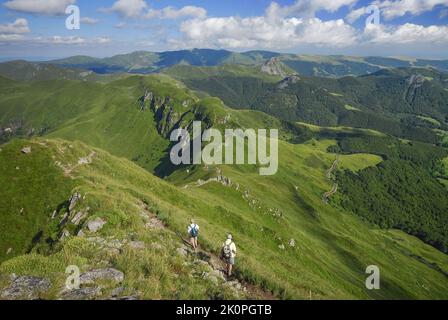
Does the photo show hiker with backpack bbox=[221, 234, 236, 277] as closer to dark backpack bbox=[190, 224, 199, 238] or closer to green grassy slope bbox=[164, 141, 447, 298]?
dark backpack bbox=[190, 224, 199, 238]

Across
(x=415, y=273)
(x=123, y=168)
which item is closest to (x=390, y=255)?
(x=415, y=273)

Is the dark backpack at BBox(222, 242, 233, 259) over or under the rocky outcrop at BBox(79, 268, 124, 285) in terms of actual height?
under

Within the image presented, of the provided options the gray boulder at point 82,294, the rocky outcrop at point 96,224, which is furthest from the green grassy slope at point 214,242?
the gray boulder at point 82,294

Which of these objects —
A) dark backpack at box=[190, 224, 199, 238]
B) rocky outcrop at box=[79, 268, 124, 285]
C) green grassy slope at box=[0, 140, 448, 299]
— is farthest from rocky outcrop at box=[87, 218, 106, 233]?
rocky outcrop at box=[79, 268, 124, 285]

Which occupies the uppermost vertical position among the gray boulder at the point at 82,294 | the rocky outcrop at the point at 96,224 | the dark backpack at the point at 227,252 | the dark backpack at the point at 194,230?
the gray boulder at the point at 82,294

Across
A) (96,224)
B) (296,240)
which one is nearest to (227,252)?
(96,224)

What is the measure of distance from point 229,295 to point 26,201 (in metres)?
58.6

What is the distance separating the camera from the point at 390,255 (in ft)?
632

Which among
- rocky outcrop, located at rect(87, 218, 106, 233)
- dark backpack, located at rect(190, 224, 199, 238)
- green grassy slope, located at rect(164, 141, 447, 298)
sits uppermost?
dark backpack, located at rect(190, 224, 199, 238)

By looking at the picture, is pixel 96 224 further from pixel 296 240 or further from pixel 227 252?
pixel 296 240

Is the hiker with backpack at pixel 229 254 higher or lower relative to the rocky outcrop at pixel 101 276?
lower

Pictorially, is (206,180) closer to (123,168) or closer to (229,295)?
(123,168)

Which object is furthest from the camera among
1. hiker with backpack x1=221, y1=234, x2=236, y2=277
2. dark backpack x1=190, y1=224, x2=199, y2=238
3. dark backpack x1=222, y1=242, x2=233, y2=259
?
dark backpack x1=190, y1=224, x2=199, y2=238

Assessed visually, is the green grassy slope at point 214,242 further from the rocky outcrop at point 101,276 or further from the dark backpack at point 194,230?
the dark backpack at point 194,230
